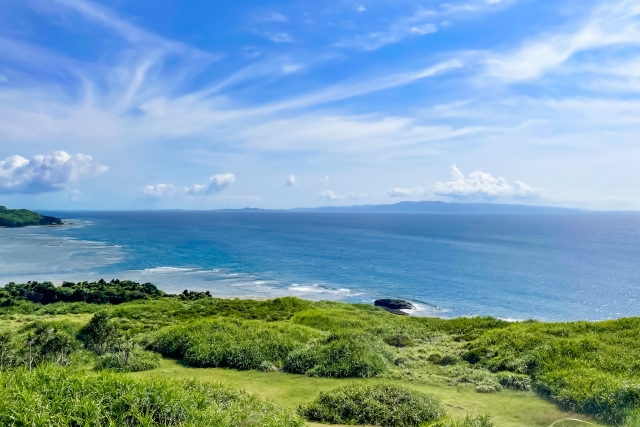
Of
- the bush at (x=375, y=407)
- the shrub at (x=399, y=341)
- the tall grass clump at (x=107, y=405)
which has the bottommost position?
the shrub at (x=399, y=341)

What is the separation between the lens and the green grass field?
12.8 meters

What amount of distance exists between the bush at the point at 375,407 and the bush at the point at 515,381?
12.9ft

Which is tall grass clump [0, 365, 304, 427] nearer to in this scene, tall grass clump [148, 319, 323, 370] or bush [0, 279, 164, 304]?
tall grass clump [148, 319, 323, 370]

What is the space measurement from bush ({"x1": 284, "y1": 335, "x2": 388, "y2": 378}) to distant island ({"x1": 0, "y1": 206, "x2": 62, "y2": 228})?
629 feet

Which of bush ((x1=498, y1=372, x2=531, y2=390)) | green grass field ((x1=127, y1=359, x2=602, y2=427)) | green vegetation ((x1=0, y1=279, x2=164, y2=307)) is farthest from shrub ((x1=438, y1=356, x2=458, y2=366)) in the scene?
green vegetation ((x1=0, y1=279, x2=164, y2=307))

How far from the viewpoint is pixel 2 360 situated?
51.3ft

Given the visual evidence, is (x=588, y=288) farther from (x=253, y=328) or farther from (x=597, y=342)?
(x=253, y=328)

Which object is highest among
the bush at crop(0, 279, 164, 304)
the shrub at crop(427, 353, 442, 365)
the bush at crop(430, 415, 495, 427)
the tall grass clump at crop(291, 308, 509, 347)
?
the bush at crop(430, 415, 495, 427)

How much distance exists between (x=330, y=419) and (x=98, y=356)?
1209cm

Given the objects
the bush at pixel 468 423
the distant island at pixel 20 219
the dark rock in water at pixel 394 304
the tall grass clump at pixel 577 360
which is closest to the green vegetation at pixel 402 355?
the tall grass clump at pixel 577 360

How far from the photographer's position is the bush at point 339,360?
673 inches

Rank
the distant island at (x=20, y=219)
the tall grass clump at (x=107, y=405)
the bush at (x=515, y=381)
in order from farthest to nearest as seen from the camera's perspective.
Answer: the distant island at (x=20, y=219)
the bush at (x=515, y=381)
the tall grass clump at (x=107, y=405)

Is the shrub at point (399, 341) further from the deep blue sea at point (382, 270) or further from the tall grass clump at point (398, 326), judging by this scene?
the deep blue sea at point (382, 270)

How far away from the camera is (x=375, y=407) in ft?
41.7
